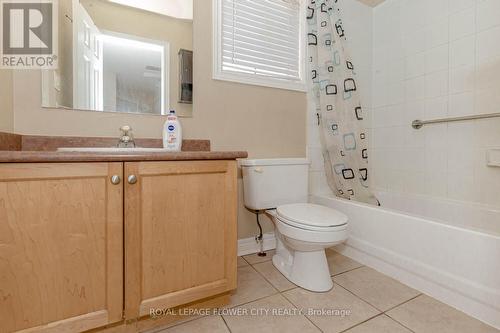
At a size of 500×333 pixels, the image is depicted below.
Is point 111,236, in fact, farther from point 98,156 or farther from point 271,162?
point 271,162

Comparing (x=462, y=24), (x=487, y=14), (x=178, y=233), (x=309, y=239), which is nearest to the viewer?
(x=178, y=233)

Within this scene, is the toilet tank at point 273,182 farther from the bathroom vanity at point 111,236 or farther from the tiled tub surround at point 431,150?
the bathroom vanity at point 111,236

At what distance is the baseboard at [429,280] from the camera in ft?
3.51

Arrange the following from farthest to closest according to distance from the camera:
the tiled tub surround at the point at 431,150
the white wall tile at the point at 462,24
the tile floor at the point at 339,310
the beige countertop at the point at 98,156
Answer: the white wall tile at the point at 462,24
the tiled tub surround at the point at 431,150
the tile floor at the point at 339,310
the beige countertop at the point at 98,156

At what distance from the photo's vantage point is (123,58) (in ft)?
4.52

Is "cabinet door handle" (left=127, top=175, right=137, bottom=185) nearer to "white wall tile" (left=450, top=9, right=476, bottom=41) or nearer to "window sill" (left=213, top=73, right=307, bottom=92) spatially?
"window sill" (left=213, top=73, right=307, bottom=92)

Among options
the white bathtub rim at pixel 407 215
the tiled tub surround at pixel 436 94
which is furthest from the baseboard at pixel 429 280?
the tiled tub surround at pixel 436 94

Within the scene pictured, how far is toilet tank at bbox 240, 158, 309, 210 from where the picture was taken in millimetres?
1562

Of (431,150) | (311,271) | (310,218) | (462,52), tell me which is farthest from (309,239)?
(462,52)

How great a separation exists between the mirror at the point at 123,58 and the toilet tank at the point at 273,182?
57cm

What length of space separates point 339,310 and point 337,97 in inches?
56.0

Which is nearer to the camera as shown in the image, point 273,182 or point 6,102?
point 6,102

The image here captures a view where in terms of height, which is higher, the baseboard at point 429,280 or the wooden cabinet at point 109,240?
the wooden cabinet at point 109,240

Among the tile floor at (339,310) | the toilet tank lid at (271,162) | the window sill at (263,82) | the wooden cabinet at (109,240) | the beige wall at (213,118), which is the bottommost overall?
the tile floor at (339,310)
